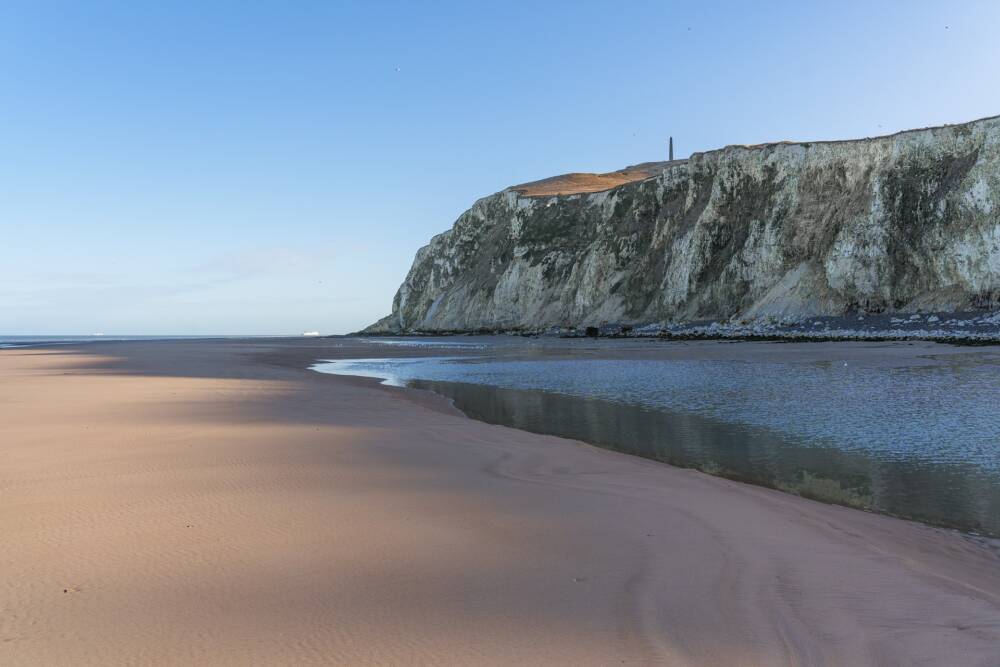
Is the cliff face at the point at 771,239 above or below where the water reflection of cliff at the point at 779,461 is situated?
above

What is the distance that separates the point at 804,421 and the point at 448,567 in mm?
9224

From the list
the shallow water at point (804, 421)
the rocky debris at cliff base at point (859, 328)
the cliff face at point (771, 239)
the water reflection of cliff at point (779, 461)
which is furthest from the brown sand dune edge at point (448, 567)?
the cliff face at point (771, 239)

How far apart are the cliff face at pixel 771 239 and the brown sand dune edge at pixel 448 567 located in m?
41.3

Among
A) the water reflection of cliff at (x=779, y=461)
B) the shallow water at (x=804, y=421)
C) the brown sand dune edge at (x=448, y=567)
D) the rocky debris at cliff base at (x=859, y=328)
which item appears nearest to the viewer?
the brown sand dune edge at (x=448, y=567)

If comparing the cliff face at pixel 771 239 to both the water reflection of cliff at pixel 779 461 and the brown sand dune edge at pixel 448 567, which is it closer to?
the water reflection of cliff at pixel 779 461

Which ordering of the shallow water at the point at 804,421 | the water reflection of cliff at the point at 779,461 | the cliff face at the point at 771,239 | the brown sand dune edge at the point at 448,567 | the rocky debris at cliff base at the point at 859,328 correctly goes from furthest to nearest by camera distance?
1. the cliff face at the point at 771,239
2. the rocky debris at cliff base at the point at 859,328
3. the shallow water at the point at 804,421
4. the water reflection of cliff at the point at 779,461
5. the brown sand dune edge at the point at 448,567

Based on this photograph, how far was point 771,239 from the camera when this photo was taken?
49188 millimetres

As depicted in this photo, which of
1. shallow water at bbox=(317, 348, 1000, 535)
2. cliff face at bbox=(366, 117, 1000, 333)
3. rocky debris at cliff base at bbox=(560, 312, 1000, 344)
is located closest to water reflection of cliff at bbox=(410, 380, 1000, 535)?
shallow water at bbox=(317, 348, 1000, 535)

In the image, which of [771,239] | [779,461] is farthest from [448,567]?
[771,239]

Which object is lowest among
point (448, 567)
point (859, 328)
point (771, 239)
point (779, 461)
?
point (779, 461)

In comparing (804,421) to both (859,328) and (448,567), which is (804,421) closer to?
(448,567)

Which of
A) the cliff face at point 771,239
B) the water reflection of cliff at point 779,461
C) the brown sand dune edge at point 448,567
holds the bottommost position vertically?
the water reflection of cliff at point 779,461

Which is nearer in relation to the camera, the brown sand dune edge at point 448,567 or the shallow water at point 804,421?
the brown sand dune edge at point 448,567

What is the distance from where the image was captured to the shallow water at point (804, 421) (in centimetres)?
690
